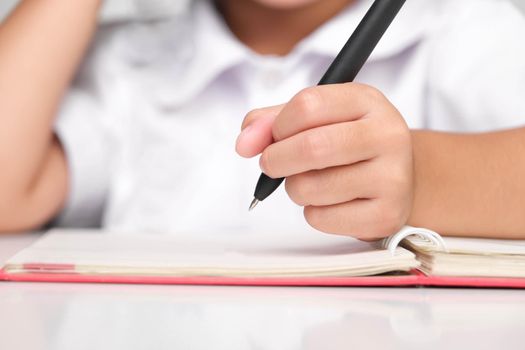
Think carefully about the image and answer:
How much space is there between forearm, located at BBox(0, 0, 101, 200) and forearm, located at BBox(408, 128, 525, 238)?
0.37 m

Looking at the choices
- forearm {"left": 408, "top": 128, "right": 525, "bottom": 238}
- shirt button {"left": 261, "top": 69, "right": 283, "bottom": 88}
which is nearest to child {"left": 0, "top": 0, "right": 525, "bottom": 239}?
shirt button {"left": 261, "top": 69, "right": 283, "bottom": 88}

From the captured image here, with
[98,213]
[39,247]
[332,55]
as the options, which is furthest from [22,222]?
[332,55]

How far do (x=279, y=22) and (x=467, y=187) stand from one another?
40cm

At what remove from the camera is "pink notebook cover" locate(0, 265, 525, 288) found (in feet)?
1.33

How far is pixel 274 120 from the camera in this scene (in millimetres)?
436

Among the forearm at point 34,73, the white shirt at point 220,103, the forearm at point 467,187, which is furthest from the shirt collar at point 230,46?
the forearm at point 467,187

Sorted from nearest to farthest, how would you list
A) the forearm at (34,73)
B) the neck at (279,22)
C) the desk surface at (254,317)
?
1. the desk surface at (254,317)
2. the forearm at (34,73)
3. the neck at (279,22)

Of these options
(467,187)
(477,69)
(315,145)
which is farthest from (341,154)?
(477,69)

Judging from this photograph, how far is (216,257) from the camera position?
0.44 m

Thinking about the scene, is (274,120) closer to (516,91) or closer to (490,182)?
(490,182)

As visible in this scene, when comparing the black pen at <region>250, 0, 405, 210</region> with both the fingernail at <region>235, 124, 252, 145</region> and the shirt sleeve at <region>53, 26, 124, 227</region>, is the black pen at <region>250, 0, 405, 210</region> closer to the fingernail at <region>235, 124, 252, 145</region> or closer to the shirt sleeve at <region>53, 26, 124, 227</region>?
the fingernail at <region>235, 124, 252, 145</region>

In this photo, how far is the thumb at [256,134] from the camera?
0.43 m

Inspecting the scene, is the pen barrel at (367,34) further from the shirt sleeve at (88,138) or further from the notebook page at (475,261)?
the shirt sleeve at (88,138)

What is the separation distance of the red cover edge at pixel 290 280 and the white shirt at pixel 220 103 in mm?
320
